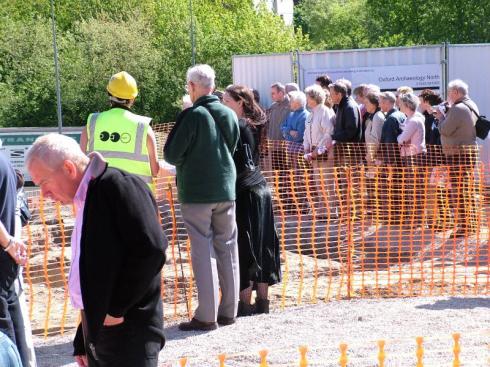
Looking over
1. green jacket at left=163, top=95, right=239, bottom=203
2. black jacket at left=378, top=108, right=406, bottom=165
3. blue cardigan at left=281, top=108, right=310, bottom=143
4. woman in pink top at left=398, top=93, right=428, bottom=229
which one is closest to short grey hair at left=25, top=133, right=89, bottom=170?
green jacket at left=163, top=95, right=239, bottom=203

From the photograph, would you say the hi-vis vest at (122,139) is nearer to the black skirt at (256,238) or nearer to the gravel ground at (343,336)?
the black skirt at (256,238)

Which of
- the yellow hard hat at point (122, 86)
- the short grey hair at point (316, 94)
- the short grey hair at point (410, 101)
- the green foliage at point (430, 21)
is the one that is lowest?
the short grey hair at point (410, 101)

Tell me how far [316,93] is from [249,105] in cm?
426

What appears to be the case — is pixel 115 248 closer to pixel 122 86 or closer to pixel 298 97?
pixel 122 86

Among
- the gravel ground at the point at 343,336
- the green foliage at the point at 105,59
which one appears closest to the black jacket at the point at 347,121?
the gravel ground at the point at 343,336

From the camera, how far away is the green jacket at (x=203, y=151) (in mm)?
6047

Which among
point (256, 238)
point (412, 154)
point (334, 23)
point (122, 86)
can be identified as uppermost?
point (334, 23)

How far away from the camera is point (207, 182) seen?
6117mm

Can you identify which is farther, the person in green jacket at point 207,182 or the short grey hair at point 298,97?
the short grey hair at point 298,97

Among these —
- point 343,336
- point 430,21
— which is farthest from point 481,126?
point 430,21

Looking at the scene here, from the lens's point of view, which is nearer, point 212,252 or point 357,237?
point 212,252

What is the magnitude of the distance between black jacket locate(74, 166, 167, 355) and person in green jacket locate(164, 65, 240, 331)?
8.27 feet

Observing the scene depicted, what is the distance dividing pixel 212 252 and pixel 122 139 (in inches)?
40.2

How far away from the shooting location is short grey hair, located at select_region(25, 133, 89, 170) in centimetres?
347
